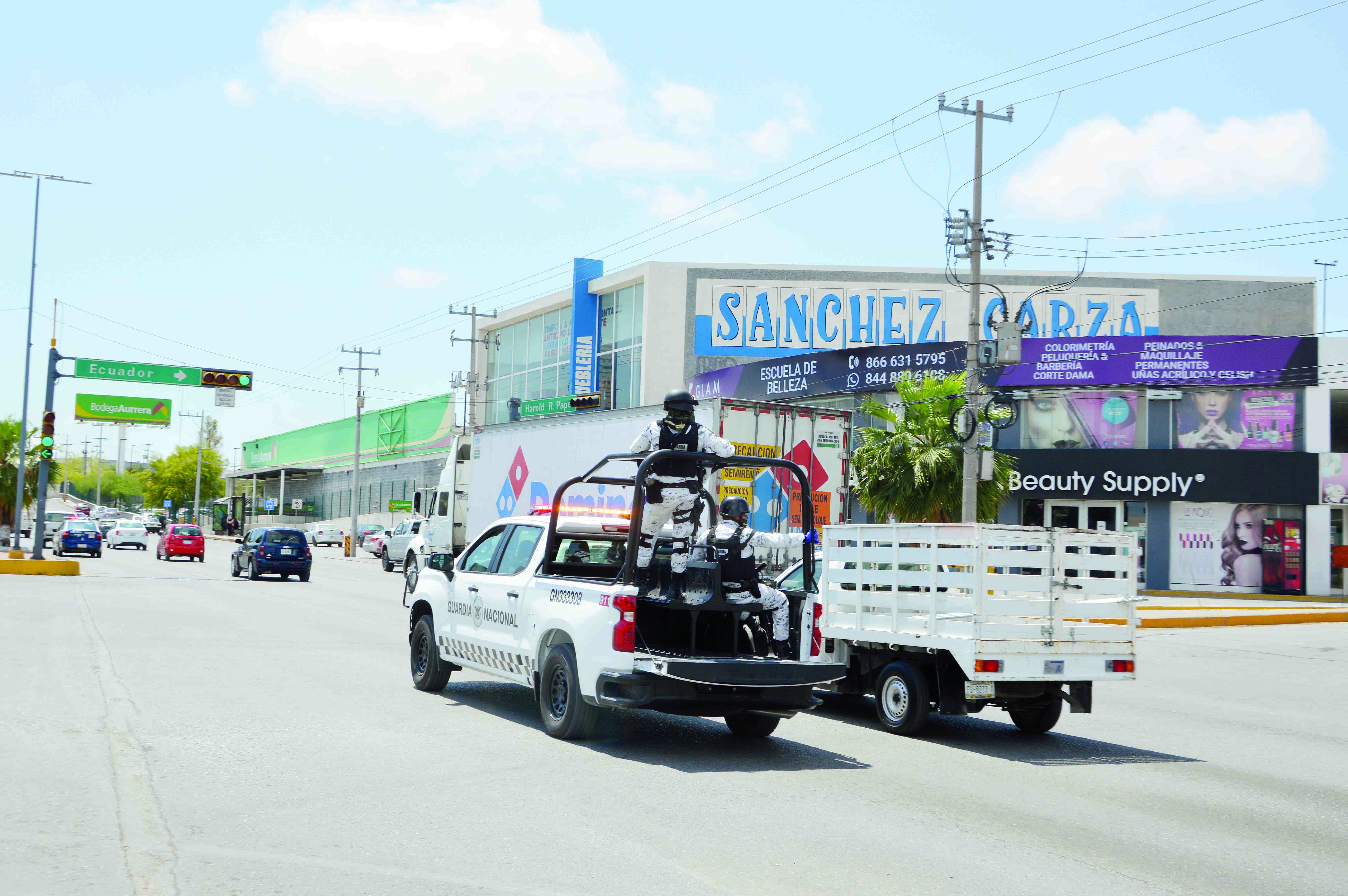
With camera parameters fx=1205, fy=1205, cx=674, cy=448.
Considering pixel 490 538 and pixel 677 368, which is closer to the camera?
pixel 490 538

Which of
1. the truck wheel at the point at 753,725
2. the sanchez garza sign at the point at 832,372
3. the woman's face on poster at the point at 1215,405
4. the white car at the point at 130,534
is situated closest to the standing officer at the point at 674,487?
the truck wheel at the point at 753,725

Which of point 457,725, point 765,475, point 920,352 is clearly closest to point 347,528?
point 920,352

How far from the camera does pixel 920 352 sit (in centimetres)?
3769

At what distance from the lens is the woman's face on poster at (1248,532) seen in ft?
111

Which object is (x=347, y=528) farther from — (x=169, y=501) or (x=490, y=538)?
(x=490, y=538)

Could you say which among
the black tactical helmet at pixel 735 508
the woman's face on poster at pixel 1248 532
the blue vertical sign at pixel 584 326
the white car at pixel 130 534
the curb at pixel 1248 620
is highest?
the blue vertical sign at pixel 584 326

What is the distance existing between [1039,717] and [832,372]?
30.1 meters

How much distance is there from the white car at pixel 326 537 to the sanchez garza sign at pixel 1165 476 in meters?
51.1

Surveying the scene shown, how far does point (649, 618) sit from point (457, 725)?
1.86 m

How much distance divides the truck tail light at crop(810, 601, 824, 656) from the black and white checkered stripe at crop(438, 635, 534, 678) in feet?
7.33

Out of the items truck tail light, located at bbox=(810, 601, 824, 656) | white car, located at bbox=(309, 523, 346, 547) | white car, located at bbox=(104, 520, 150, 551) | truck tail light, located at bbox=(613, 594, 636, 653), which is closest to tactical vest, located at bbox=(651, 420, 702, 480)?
truck tail light, located at bbox=(613, 594, 636, 653)

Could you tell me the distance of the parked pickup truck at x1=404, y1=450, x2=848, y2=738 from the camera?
8.72 m

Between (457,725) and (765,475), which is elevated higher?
(765,475)

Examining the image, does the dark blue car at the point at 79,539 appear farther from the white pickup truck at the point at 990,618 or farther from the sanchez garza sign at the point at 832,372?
the white pickup truck at the point at 990,618
